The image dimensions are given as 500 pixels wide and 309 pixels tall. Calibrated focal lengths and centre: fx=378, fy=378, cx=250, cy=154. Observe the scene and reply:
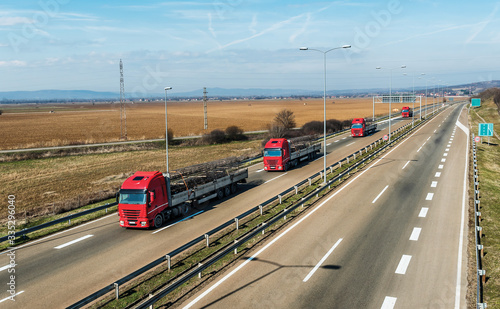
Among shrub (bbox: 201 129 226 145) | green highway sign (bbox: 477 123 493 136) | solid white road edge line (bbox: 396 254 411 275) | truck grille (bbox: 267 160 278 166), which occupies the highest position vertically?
green highway sign (bbox: 477 123 493 136)

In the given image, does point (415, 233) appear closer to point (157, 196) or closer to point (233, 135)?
point (157, 196)

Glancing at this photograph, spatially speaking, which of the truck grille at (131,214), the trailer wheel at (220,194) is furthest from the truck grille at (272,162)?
the truck grille at (131,214)

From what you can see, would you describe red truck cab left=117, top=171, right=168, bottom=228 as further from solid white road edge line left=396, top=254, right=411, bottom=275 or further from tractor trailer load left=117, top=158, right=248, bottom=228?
solid white road edge line left=396, top=254, right=411, bottom=275

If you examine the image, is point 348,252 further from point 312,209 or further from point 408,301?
point 312,209

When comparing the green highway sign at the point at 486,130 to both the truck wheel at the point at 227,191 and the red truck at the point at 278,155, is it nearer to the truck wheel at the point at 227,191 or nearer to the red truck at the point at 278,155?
the red truck at the point at 278,155

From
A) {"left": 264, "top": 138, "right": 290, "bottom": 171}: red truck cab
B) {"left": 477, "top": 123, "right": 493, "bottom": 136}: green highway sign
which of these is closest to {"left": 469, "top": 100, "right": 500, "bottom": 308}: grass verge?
{"left": 477, "top": 123, "right": 493, "bottom": 136}: green highway sign

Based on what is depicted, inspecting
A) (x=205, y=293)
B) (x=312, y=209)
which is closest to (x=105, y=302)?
(x=205, y=293)

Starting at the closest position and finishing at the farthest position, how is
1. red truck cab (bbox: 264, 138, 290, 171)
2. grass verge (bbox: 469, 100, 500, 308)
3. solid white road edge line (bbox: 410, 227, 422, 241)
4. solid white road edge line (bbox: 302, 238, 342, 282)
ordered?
grass verge (bbox: 469, 100, 500, 308), solid white road edge line (bbox: 302, 238, 342, 282), solid white road edge line (bbox: 410, 227, 422, 241), red truck cab (bbox: 264, 138, 290, 171)

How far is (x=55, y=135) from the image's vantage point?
85625 mm

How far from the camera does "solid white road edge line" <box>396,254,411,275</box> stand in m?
14.2

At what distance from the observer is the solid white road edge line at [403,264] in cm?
1423

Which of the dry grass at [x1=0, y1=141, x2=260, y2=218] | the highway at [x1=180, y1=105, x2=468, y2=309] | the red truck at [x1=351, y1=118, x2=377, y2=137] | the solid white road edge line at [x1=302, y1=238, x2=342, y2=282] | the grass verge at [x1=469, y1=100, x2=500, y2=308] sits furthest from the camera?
the red truck at [x1=351, y1=118, x2=377, y2=137]

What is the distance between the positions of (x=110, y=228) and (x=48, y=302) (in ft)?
27.2

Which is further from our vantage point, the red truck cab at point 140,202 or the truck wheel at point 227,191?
the truck wheel at point 227,191
